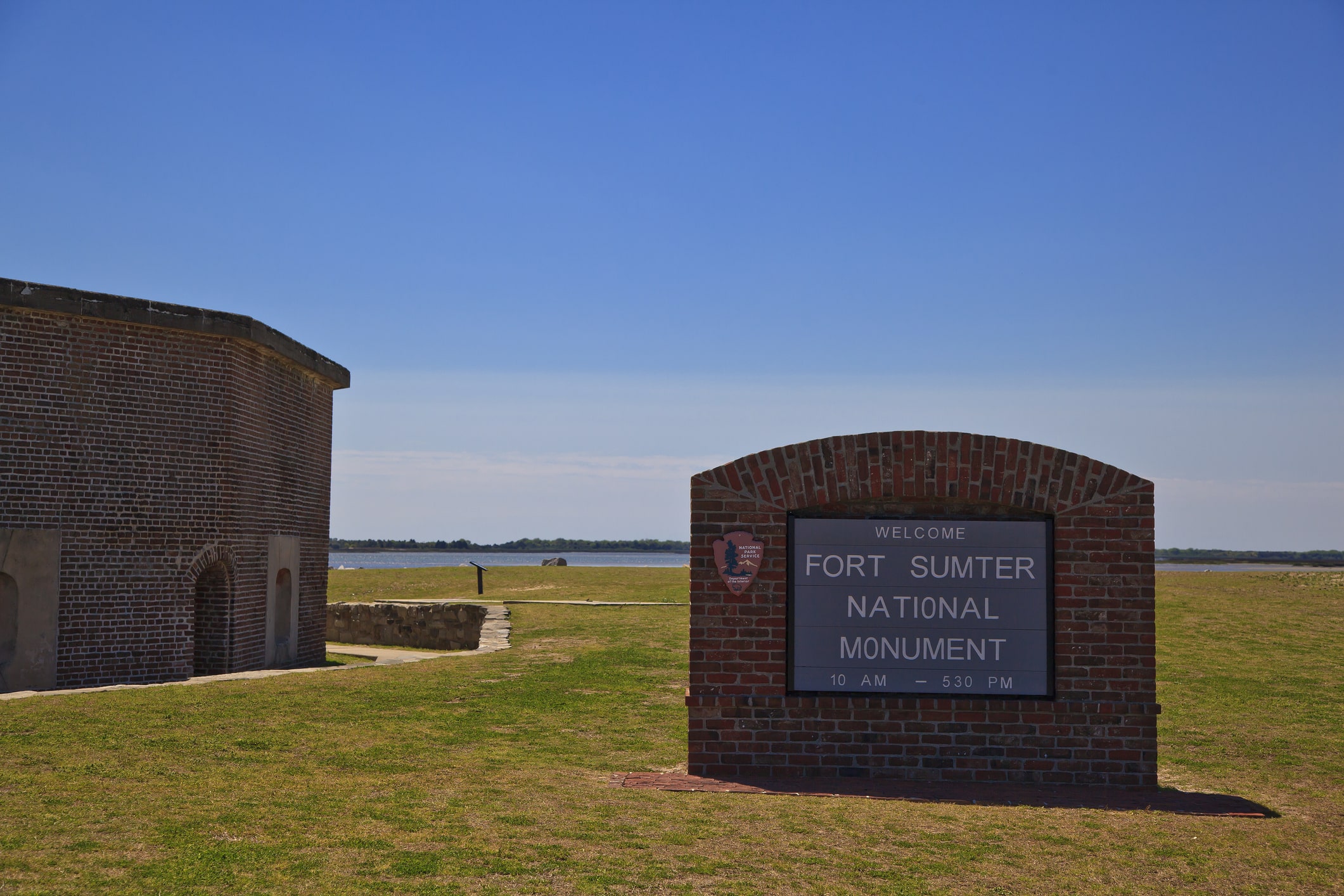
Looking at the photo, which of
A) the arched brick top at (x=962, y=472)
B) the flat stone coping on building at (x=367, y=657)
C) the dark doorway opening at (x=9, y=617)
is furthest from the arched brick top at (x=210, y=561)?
the arched brick top at (x=962, y=472)

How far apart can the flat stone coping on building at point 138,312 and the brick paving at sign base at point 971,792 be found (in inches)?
410

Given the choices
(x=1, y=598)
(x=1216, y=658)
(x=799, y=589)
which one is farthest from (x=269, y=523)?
(x=1216, y=658)

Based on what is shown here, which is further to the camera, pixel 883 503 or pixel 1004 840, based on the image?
pixel 883 503

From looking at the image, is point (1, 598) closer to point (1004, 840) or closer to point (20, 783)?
point (20, 783)

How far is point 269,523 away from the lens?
17484 millimetres

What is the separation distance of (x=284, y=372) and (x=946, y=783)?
13.8 m

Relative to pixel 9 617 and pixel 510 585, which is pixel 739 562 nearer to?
pixel 9 617

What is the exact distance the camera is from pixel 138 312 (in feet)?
48.5

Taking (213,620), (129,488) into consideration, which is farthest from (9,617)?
(213,620)

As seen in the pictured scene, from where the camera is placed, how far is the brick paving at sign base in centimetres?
774

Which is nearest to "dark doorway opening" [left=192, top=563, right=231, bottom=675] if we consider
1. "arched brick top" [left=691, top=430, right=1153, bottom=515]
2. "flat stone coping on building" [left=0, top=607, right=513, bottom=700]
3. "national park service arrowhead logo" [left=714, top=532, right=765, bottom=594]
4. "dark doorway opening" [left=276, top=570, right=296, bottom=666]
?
"flat stone coping on building" [left=0, top=607, right=513, bottom=700]

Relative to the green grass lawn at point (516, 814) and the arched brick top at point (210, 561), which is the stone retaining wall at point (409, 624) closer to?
the arched brick top at point (210, 561)

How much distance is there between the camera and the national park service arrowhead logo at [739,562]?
A: 8.67m

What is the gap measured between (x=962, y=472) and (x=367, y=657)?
15806mm
